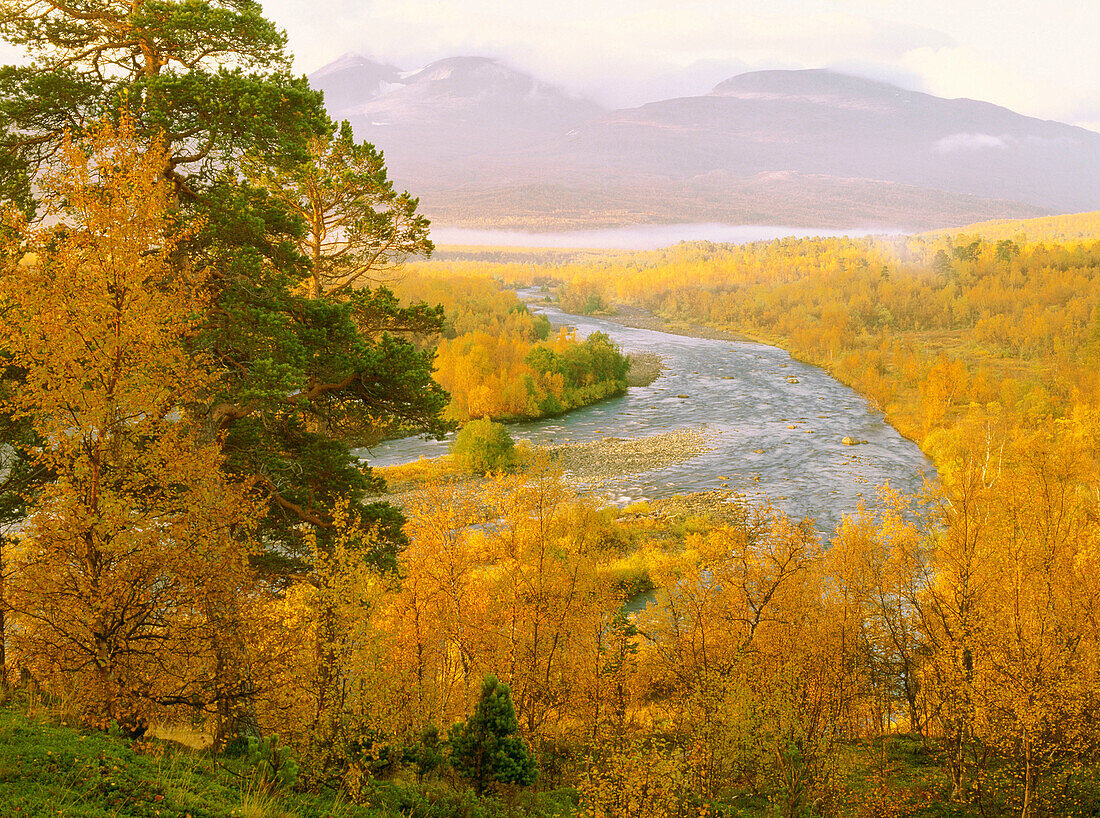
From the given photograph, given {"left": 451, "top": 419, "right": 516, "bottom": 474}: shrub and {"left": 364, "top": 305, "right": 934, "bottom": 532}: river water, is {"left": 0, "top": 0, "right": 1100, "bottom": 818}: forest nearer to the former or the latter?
{"left": 364, "top": 305, "right": 934, "bottom": 532}: river water

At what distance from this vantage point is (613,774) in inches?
557

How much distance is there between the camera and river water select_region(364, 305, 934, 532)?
174ft

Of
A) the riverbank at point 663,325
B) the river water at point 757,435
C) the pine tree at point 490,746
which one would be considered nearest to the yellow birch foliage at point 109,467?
the pine tree at point 490,746

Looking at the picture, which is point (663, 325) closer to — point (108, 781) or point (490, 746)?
point (490, 746)

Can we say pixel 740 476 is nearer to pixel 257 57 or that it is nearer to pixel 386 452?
pixel 386 452

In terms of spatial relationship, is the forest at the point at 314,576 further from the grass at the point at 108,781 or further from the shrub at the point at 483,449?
A: the shrub at the point at 483,449

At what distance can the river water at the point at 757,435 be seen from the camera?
53062 mm

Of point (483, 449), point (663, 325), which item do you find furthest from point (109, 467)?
point (663, 325)

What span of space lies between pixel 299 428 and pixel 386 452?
49.4m

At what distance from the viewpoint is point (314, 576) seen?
16.1m

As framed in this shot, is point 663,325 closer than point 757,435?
No

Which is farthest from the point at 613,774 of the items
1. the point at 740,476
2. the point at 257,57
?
the point at 740,476

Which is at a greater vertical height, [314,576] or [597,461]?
[314,576]

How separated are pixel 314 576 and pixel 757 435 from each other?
194 ft
